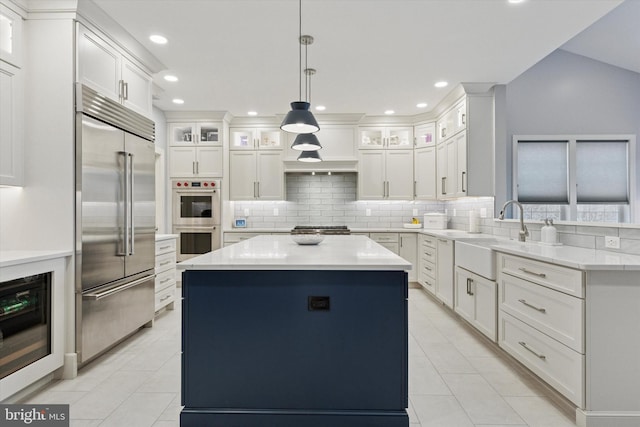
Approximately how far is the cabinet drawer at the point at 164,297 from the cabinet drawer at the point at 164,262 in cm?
26

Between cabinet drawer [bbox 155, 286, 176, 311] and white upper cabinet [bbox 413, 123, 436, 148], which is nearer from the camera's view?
cabinet drawer [bbox 155, 286, 176, 311]

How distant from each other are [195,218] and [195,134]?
1299mm

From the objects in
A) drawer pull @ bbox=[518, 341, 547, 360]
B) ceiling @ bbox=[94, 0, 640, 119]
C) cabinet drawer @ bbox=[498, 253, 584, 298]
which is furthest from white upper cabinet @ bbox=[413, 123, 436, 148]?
drawer pull @ bbox=[518, 341, 547, 360]

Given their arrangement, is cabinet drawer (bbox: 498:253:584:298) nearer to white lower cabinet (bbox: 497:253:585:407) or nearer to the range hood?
white lower cabinet (bbox: 497:253:585:407)

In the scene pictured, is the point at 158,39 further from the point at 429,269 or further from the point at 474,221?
the point at 429,269

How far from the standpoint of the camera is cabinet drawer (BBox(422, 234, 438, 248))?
4828mm

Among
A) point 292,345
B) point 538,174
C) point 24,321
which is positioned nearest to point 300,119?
point 292,345

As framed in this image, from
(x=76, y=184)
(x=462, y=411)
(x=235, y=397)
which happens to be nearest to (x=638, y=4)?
(x=462, y=411)

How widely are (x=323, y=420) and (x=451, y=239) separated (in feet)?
9.04

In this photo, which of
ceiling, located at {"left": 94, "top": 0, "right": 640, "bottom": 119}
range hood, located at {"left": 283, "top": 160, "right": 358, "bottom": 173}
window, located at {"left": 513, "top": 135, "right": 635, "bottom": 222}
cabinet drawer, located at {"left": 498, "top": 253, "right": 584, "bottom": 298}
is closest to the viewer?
cabinet drawer, located at {"left": 498, "top": 253, "right": 584, "bottom": 298}

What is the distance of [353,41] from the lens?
325 centimetres

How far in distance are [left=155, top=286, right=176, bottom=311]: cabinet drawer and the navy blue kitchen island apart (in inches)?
88.3

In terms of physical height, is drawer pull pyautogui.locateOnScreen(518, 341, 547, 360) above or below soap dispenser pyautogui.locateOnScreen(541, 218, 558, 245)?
below

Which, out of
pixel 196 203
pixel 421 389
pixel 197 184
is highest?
pixel 197 184
